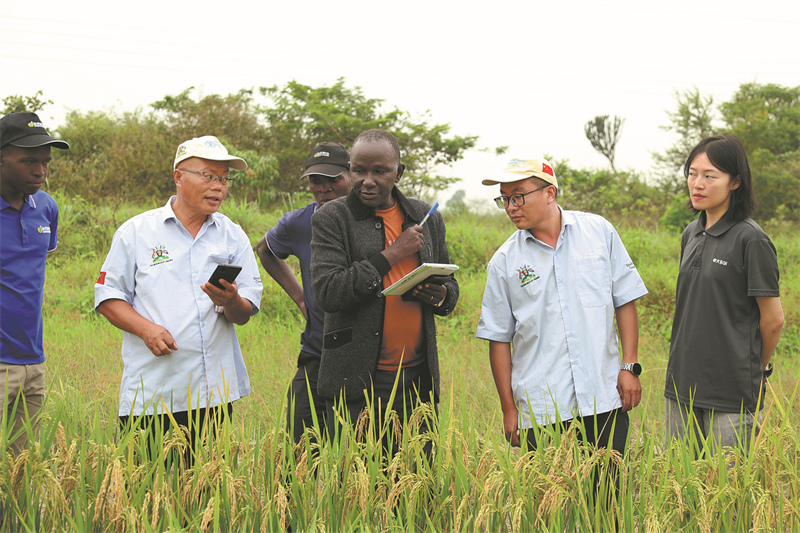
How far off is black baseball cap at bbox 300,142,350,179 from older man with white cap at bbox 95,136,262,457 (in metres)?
0.75

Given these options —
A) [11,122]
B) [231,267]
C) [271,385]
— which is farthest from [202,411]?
[271,385]

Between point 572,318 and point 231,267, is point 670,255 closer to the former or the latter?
point 572,318

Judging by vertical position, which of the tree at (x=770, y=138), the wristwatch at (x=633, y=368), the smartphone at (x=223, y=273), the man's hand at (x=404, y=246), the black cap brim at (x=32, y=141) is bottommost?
the wristwatch at (x=633, y=368)

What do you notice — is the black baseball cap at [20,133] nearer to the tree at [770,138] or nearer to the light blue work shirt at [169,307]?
the light blue work shirt at [169,307]

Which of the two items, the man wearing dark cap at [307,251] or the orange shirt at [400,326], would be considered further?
the man wearing dark cap at [307,251]

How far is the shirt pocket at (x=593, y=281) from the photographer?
2.96m

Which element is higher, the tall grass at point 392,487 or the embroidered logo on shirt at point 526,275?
the embroidered logo on shirt at point 526,275

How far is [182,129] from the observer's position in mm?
16609

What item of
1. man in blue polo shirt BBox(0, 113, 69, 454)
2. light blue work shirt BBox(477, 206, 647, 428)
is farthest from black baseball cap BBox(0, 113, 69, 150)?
light blue work shirt BBox(477, 206, 647, 428)

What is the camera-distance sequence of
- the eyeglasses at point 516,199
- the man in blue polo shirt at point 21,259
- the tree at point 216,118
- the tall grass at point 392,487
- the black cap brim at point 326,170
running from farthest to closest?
the tree at point 216,118, the black cap brim at point 326,170, the man in blue polo shirt at point 21,259, the eyeglasses at point 516,199, the tall grass at point 392,487

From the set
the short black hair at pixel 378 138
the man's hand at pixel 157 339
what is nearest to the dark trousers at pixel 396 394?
the man's hand at pixel 157 339

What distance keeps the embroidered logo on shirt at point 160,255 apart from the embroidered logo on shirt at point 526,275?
1684mm

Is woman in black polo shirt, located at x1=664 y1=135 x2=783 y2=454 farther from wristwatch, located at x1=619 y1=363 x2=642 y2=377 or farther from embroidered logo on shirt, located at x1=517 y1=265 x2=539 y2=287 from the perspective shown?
embroidered logo on shirt, located at x1=517 y1=265 x2=539 y2=287

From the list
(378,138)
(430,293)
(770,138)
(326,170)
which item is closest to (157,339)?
(430,293)
